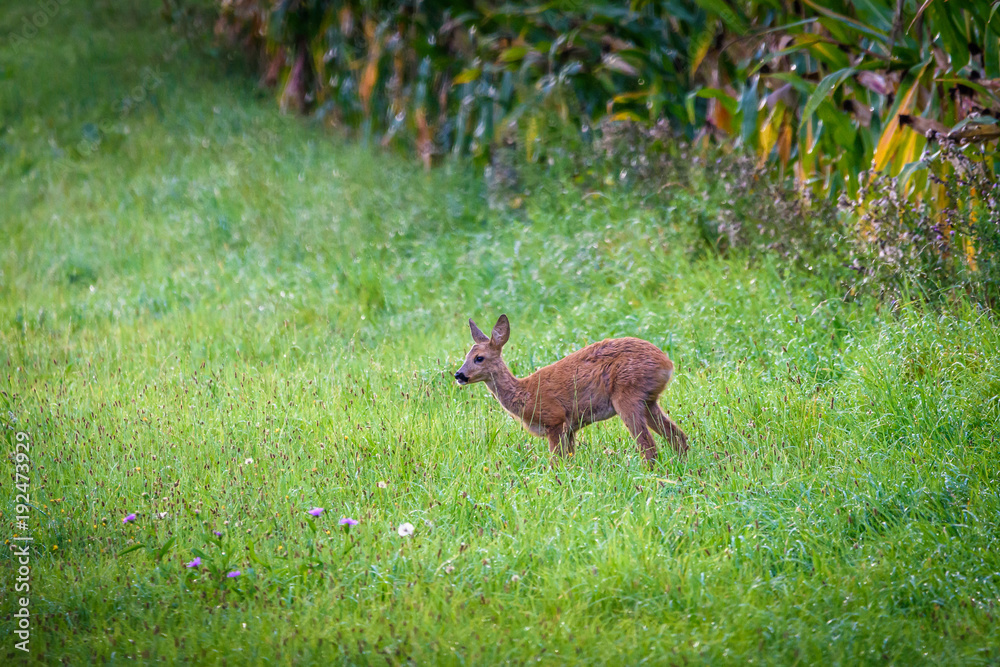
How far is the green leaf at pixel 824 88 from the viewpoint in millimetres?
7207

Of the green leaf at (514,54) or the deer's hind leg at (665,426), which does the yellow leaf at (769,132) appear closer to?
the green leaf at (514,54)

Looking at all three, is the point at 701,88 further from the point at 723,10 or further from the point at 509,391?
the point at 509,391

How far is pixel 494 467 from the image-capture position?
18.0ft

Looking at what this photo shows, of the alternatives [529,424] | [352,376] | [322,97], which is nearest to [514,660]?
[529,424]

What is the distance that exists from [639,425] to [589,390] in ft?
1.33

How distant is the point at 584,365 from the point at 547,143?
5.89 m

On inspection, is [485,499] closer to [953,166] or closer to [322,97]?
[953,166]

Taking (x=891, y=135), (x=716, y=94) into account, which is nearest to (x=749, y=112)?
(x=716, y=94)

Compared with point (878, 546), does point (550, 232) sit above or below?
above

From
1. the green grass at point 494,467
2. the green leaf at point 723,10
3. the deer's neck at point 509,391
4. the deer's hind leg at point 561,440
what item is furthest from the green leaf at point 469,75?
the deer's hind leg at point 561,440

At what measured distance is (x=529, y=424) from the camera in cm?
590

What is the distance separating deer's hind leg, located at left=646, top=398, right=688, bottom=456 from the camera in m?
5.61

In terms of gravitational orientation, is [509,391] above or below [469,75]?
below

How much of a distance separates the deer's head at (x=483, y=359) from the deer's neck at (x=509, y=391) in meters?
0.04
